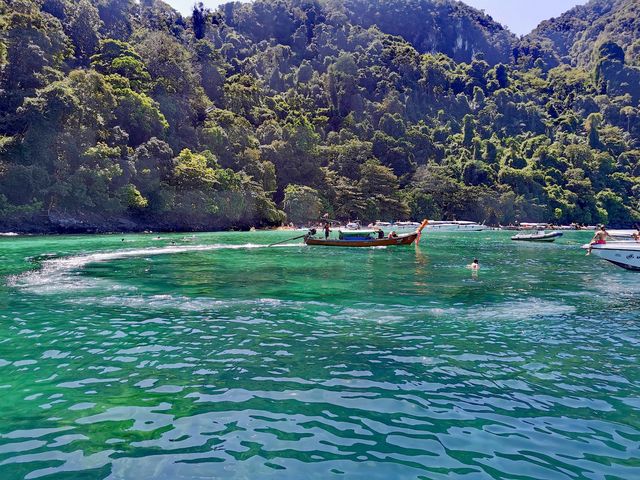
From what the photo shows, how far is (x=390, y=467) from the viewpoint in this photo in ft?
22.5

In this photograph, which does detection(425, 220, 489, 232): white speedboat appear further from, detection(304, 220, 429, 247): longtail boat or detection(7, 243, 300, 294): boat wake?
detection(7, 243, 300, 294): boat wake

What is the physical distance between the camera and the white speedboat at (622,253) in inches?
1190

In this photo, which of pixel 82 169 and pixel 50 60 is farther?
pixel 50 60

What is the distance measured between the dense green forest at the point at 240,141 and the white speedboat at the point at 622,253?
221 ft

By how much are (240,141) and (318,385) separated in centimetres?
10083

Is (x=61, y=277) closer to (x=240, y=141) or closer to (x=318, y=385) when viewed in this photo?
(x=318, y=385)

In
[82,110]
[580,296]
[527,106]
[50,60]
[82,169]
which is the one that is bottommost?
[580,296]

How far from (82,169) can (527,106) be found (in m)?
173

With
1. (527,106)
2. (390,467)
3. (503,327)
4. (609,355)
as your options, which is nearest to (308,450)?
(390,467)

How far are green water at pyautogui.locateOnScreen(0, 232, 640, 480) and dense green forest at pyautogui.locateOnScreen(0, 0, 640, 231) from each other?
196 feet

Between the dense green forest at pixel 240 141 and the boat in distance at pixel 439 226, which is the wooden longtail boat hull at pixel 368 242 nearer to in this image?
the dense green forest at pixel 240 141

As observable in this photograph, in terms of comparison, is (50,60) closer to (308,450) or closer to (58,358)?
(58,358)

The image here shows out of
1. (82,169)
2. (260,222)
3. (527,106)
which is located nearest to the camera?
(82,169)

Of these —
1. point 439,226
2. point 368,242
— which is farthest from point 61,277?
point 439,226
